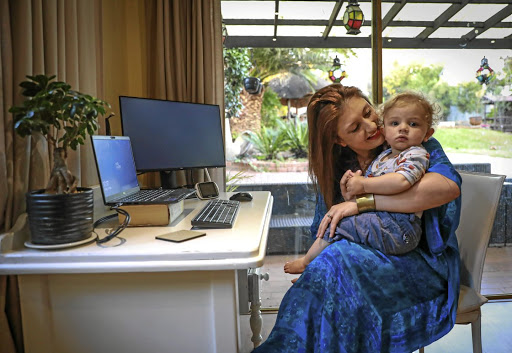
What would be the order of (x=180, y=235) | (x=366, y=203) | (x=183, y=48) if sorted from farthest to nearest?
(x=183, y=48) → (x=366, y=203) → (x=180, y=235)

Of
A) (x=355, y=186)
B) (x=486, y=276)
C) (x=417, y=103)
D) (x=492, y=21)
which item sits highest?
(x=492, y=21)

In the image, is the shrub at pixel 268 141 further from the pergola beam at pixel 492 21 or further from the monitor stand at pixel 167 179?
the pergola beam at pixel 492 21

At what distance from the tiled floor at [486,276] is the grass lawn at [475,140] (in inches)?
28.5

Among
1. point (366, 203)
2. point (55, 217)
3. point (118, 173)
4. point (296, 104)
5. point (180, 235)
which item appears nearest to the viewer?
point (55, 217)

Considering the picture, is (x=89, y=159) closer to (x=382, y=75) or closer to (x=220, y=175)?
(x=220, y=175)

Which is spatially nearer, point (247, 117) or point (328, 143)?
point (328, 143)

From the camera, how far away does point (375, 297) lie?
1.22 meters

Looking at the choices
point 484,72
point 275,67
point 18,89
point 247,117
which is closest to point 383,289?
point 18,89

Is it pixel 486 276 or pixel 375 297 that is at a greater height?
pixel 375 297

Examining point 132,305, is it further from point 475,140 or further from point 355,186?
point 475,140

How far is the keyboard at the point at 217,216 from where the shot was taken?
4.21 ft

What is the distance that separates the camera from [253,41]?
2705 mm

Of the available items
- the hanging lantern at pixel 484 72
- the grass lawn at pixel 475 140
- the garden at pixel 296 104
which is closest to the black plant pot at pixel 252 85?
the garden at pixel 296 104

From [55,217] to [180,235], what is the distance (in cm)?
34
